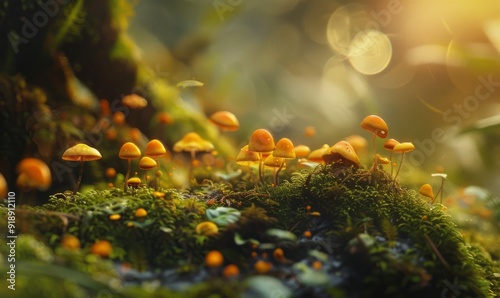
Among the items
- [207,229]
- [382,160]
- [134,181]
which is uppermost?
[382,160]

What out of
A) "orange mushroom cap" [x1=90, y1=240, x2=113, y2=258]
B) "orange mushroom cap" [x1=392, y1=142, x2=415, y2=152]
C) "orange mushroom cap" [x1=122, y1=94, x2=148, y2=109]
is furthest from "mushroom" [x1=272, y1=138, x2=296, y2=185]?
"orange mushroom cap" [x1=122, y1=94, x2=148, y2=109]

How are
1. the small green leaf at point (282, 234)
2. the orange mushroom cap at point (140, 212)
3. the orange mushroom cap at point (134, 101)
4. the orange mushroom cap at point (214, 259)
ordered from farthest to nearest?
1. the orange mushroom cap at point (134, 101)
2. the orange mushroom cap at point (140, 212)
3. the small green leaf at point (282, 234)
4. the orange mushroom cap at point (214, 259)

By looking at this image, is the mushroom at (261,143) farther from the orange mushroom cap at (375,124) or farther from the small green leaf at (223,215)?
the orange mushroom cap at (375,124)

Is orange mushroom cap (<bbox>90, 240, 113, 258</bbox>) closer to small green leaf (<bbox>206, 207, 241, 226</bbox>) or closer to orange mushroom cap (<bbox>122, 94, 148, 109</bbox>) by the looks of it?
small green leaf (<bbox>206, 207, 241, 226</bbox>)

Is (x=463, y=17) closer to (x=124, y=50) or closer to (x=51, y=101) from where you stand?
(x=124, y=50)

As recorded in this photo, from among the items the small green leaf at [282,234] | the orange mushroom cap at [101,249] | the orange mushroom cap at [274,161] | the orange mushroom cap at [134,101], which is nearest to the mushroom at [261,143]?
the orange mushroom cap at [274,161]

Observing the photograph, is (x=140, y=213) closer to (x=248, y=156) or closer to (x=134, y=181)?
(x=134, y=181)

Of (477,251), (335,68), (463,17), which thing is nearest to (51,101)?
(477,251)

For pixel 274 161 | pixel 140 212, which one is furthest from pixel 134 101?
pixel 140 212

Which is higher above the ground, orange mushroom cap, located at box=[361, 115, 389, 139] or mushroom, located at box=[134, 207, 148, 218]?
orange mushroom cap, located at box=[361, 115, 389, 139]
